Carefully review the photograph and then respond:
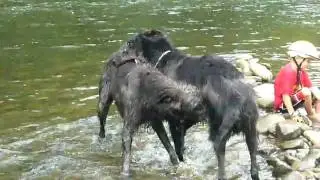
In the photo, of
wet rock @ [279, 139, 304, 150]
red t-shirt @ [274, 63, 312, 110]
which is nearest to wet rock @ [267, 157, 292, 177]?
wet rock @ [279, 139, 304, 150]

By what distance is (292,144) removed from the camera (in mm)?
8898

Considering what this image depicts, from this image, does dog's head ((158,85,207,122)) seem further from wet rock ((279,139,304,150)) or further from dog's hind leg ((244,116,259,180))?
wet rock ((279,139,304,150))

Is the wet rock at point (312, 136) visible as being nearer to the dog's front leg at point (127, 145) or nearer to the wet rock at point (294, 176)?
the wet rock at point (294, 176)

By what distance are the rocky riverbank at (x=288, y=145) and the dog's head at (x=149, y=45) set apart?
146 cm

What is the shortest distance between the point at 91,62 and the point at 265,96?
259 inches

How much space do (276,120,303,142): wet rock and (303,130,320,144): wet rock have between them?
0.40ft

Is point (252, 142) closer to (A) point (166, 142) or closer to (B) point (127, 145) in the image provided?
(A) point (166, 142)

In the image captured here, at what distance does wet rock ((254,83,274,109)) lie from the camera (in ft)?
37.2

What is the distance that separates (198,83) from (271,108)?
4.12 meters

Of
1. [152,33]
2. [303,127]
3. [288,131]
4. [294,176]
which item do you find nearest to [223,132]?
[294,176]

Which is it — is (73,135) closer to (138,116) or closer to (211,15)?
(138,116)

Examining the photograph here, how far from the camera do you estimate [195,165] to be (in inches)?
344

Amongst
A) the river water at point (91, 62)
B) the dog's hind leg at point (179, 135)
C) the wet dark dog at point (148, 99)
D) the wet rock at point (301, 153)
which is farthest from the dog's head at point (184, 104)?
the wet rock at point (301, 153)

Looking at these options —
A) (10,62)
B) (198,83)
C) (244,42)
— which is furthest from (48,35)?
(198,83)
